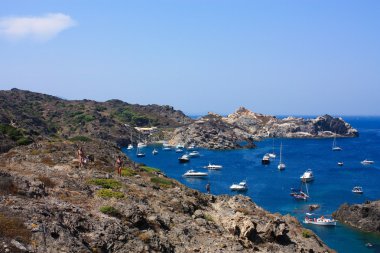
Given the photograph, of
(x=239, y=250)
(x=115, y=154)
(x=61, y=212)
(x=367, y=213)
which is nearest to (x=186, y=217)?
(x=239, y=250)

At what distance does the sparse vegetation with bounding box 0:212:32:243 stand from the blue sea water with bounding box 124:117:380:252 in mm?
51736

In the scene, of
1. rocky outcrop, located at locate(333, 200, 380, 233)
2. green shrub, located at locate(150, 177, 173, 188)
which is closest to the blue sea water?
rocky outcrop, located at locate(333, 200, 380, 233)

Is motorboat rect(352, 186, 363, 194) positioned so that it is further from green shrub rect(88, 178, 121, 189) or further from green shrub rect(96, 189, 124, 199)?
green shrub rect(96, 189, 124, 199)

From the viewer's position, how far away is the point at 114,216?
24422 millimetres

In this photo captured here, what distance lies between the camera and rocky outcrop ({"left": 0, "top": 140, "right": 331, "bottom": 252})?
18812 millimetres

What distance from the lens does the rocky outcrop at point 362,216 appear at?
6900cm

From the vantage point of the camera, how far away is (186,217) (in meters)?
29.3

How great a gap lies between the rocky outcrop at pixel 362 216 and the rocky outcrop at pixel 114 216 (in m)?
35.1

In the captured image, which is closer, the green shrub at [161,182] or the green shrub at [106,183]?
the green shrub at [106,183]

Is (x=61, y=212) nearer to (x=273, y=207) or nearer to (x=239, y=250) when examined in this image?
(x=239, y=250)

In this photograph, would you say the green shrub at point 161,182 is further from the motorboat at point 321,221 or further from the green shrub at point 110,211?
the motorboat at point 321,221

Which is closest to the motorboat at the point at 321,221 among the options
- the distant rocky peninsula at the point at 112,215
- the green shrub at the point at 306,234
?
the distant rocky peninsula at the point at 112,215

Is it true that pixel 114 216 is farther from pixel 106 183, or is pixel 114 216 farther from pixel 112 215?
pixel 106 183

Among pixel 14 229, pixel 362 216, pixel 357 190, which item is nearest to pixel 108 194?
pixel 14 229
